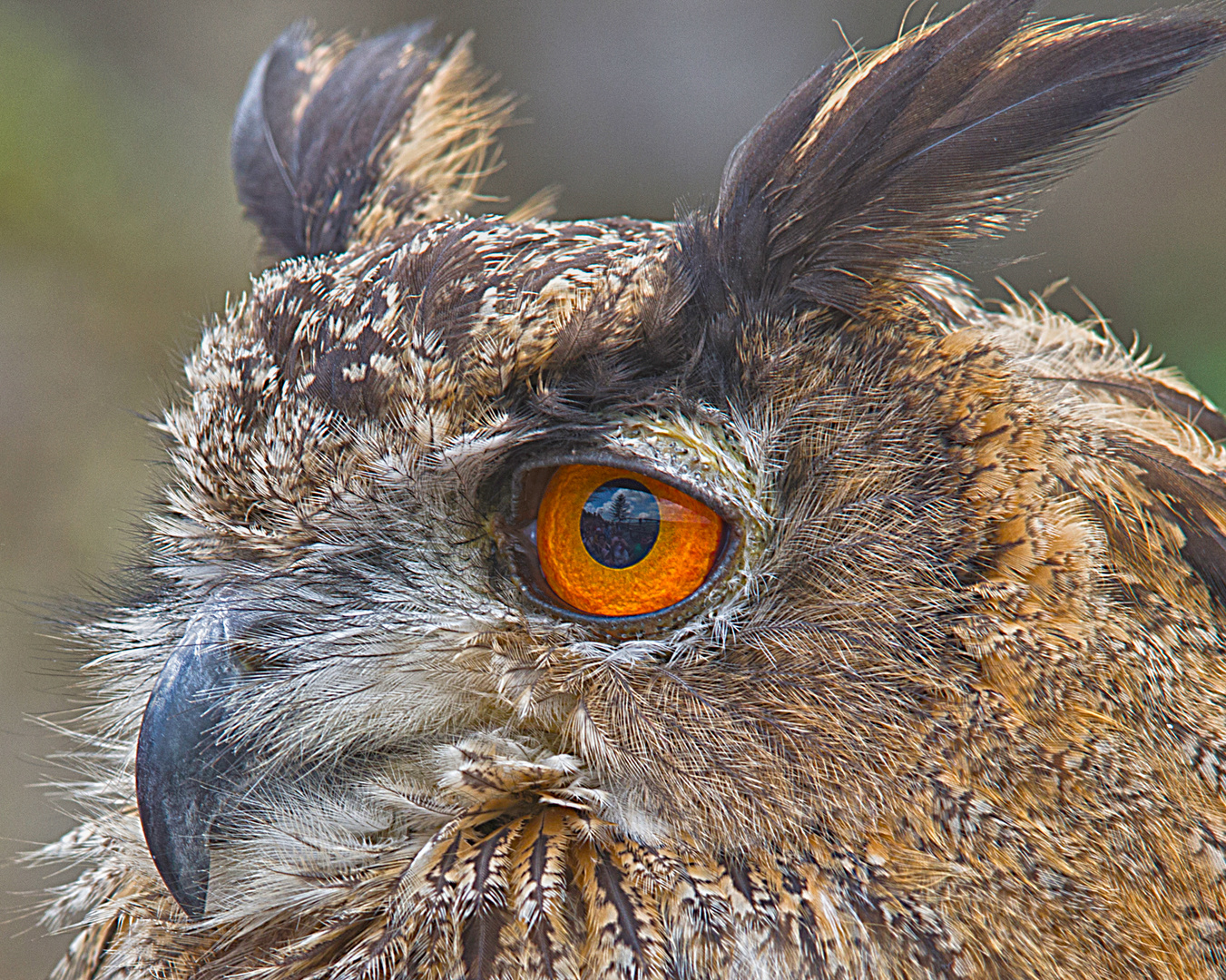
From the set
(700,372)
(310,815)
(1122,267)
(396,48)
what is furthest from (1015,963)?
(1122,267)

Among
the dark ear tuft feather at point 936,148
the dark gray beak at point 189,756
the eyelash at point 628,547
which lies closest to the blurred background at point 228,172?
the dark gray beak at point 189,756

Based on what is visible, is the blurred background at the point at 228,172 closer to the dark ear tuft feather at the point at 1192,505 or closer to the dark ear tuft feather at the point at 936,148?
the dark ear tuft feather at the point at 1192,505

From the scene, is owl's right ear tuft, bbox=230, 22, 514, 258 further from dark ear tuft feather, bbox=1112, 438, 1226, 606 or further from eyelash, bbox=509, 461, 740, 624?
dark ear tuft feather, bbox=1112, 438, 1226, 606

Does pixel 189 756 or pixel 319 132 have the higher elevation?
pixel 319 132

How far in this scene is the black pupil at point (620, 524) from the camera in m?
1.30

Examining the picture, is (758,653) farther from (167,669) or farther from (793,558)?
(167,669)

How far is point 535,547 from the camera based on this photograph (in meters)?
1.33

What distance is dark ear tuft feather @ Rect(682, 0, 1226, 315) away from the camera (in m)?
1.29

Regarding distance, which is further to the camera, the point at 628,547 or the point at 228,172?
the point at 228,172

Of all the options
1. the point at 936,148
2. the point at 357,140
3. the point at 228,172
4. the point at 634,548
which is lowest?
the point at 634,548

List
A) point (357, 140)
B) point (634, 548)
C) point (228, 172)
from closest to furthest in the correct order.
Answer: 1. point (634, 548)
2. point (357, 140)
3. point (228, 172)

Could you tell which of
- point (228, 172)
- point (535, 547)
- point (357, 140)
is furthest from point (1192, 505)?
point (228, 172)

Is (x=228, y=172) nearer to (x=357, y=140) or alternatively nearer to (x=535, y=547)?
(x=357, y=140)

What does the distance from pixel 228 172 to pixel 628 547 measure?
521cm
